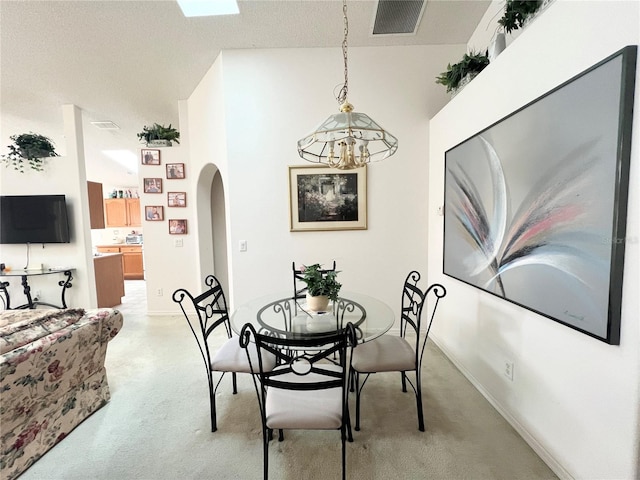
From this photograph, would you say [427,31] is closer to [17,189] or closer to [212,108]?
[212,108]

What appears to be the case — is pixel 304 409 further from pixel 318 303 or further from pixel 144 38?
pixel 144 38

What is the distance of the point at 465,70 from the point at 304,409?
2.77 m

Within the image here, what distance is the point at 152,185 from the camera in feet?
13.0

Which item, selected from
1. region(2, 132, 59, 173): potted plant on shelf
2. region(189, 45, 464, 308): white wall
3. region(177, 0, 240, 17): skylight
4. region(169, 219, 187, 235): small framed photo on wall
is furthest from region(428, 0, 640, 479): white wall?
region(2, 132, 59, 173): potted plant on shelf

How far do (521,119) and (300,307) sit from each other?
1925mm

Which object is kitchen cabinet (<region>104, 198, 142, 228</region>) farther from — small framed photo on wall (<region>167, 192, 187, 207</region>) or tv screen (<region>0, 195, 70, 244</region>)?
small framed photo on wall (<region>167, 192, 187, 207</region>)

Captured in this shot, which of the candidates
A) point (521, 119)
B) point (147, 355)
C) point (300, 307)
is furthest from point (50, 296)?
point (521, 119)

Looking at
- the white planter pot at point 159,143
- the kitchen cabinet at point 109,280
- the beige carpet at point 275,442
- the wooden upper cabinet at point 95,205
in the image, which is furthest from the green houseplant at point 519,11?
the kitchen cabinet at point 109,280

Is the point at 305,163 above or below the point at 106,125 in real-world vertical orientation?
below

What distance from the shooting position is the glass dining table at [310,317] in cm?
178

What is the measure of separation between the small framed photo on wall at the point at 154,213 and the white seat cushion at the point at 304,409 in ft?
11.1

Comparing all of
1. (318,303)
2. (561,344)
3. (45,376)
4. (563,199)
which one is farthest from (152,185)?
(561,344)

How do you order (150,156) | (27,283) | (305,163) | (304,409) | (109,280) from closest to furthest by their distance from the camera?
1. (304,409)
2. (305,163)
3. (27,283)
4. (150,156)
5. (109,280)

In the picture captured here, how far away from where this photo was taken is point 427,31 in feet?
9.44
